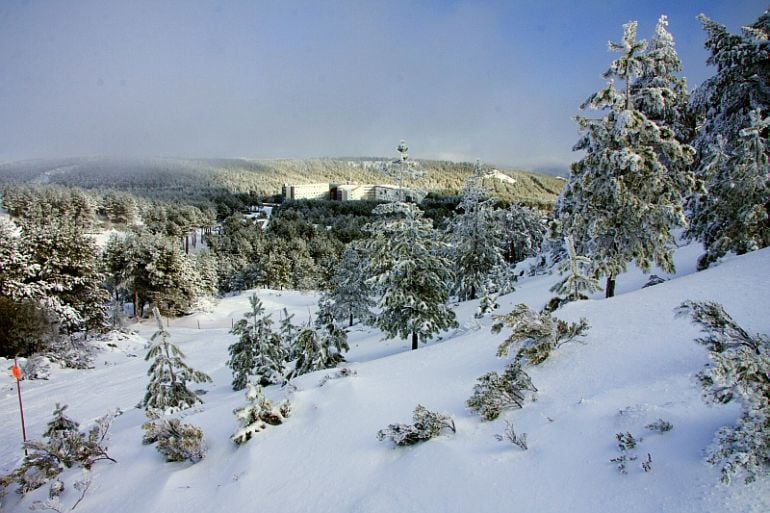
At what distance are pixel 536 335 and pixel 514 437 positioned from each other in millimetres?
2743

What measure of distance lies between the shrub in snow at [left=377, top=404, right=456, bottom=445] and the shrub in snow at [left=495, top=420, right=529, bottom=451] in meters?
0.72

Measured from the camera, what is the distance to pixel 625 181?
41.5 feet

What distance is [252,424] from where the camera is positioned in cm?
763

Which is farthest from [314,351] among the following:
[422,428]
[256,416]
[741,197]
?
[741,197]

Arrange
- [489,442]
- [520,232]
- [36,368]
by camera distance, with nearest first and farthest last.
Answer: [489,442], [36,368], [520,232]

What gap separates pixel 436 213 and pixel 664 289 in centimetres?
8506

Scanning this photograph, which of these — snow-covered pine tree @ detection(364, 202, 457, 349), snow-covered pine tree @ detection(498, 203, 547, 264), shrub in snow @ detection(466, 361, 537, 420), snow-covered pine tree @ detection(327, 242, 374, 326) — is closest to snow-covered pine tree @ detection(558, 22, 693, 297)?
snow-covered pine tree @ detection(364, 202, 457, 349)

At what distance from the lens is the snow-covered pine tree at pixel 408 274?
14789 mm

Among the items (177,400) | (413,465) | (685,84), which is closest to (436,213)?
(685,84)

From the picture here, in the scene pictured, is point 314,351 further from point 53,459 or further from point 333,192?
point 333,192

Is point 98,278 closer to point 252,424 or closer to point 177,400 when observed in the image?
point 177,400

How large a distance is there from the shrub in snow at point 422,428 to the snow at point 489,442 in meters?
0.16

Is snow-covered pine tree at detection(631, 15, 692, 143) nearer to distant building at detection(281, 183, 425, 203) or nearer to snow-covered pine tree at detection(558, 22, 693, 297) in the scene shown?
snow-covered pine tree at detection(558, 22, 693, 297)

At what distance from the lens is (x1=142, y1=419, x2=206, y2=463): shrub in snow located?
24.1 feet
